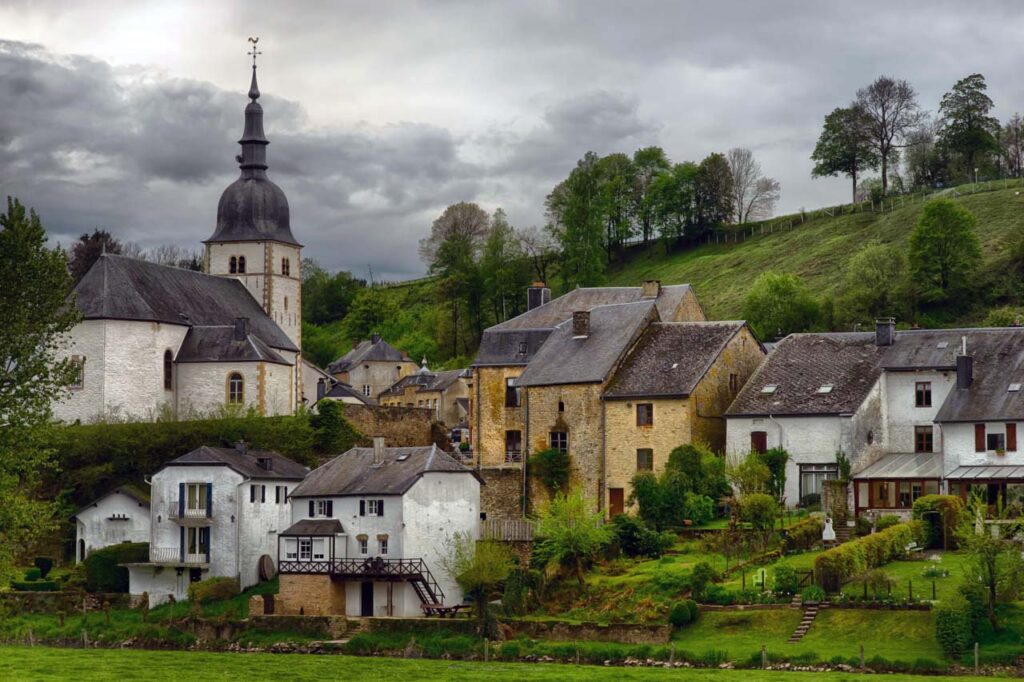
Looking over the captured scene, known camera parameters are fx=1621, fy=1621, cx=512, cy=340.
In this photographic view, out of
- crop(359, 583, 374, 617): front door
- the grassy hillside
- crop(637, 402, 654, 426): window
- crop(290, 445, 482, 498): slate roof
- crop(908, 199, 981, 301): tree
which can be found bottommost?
crop(359, 583, 374, 617): front door

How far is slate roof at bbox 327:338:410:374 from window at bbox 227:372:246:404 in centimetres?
4016

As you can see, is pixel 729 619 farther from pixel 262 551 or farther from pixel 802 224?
pixel 802 224

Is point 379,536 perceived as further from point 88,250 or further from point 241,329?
point 88,250

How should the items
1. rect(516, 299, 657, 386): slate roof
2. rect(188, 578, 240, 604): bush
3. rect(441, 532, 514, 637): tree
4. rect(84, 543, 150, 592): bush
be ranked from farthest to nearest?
rect(516, 299, 657, 386): slate roof < rect(84, 543, 150, 592): bush < rect(188, 578, 240, 604): bush < rect(441, 532, 514, 637): tree

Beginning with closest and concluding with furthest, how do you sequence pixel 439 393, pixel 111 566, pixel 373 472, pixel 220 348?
1. pixel 373 472
2. pixel 111 566
3. pixel 220 348
4. pixel 439 393

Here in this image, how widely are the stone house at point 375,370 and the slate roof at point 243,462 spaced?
168 feet

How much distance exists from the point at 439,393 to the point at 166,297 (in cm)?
2877

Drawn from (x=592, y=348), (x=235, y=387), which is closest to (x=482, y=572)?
(x=592, y=348)

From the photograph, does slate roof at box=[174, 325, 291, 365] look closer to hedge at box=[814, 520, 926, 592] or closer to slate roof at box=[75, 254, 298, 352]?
slate roof at box=[75, 254, 298, 352]

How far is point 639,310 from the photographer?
226 ft

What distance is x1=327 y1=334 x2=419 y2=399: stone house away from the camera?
387 feet

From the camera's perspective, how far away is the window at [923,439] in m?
60.8

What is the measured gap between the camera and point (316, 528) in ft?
193

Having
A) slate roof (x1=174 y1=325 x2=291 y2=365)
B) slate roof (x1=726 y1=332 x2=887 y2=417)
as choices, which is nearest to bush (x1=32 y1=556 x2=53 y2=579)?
slate roof (x1=174 y1=325 x2=291 y2=365)
